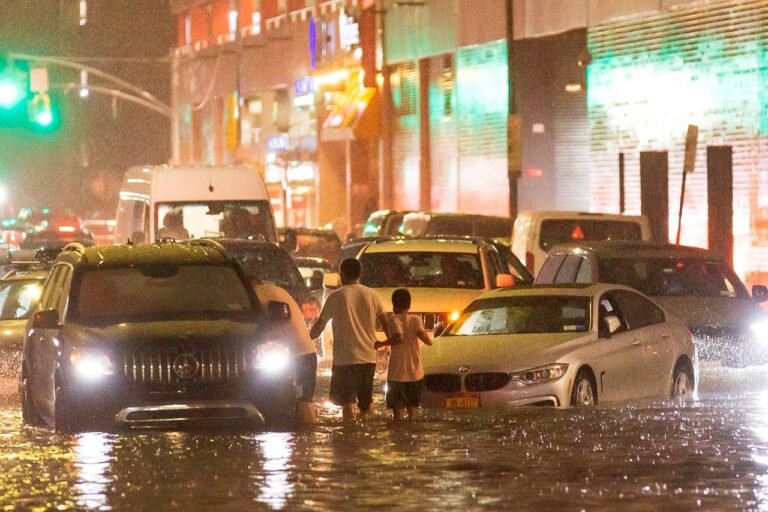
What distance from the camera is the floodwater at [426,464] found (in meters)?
11.4

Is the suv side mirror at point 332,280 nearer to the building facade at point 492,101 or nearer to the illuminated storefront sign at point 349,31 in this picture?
the building facade at point 492,101

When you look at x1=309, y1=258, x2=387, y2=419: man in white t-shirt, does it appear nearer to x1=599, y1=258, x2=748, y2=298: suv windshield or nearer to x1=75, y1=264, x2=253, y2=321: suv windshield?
x1=75, y1=264, x2=253, y2=321: suv windshield

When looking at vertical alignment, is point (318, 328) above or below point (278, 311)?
below

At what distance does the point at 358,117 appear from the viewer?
57.5 metres

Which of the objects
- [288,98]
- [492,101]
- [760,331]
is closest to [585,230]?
[760,331]

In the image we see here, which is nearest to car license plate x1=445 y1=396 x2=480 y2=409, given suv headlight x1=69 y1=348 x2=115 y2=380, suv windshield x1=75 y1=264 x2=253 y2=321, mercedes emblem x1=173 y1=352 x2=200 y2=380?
suv windshield x1=75 y1=264 x2=253 y2=321

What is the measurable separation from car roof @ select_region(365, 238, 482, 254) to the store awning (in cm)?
3424

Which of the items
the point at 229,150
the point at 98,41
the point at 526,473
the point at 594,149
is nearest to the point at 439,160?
the point at 594,149

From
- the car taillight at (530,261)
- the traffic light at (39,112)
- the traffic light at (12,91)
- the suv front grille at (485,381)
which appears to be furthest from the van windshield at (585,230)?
the traffic light at (39,112)

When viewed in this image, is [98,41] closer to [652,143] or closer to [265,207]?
[652,143]

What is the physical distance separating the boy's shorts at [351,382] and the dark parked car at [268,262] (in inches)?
288

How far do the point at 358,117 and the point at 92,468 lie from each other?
45020mm

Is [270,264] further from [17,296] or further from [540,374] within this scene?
[540,374]

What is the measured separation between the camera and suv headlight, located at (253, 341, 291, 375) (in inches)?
571
